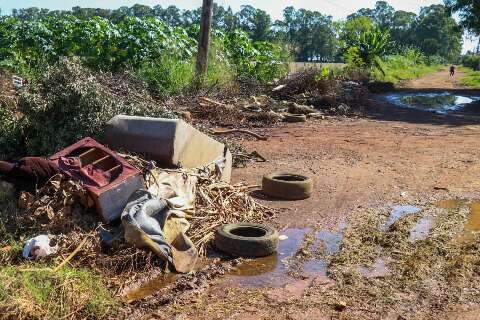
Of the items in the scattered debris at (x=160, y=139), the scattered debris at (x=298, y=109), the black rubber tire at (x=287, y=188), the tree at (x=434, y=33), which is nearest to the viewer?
the scattered debris at (x=160, y=139)

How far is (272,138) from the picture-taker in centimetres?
1334

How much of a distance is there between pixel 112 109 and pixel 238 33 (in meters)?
15.5

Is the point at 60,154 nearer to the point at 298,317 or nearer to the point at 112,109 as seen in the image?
the point at 112,109

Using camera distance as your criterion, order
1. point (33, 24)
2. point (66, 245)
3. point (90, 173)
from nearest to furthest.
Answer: point (66, 245), point (90, 173), point (33, 24)

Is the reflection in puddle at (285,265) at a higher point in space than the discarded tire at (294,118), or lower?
lower

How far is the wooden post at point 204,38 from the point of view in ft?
55.0

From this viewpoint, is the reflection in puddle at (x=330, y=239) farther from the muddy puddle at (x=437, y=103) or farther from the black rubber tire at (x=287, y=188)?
the muddy puddle at (x=437, y=103)

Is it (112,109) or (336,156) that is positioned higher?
(112,109)

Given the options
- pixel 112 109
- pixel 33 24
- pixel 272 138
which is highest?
pixel 33 24

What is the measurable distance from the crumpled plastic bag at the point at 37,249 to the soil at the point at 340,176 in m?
1.39

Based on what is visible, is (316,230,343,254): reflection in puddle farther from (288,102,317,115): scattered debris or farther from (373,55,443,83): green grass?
(373,55,443,83): green grass

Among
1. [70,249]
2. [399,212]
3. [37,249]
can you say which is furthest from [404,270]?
[37,249]

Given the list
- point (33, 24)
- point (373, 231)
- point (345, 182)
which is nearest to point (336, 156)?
point (345, 182)

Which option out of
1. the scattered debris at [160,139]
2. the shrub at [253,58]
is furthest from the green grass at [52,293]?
the shrub at [253,58]
